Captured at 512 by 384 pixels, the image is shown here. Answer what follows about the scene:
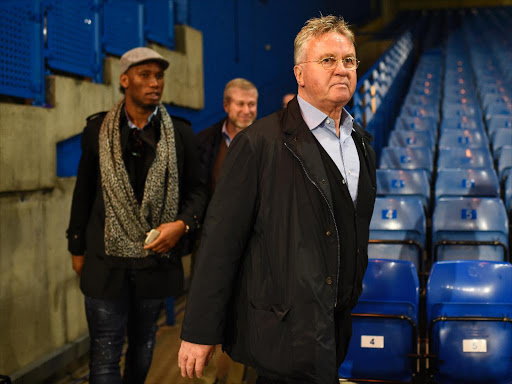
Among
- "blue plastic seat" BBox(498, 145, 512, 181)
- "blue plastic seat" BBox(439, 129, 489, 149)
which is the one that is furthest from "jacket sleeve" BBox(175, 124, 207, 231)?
"blue plastic seat" BBox(439, 129, 489, 149)

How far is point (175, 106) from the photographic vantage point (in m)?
5.65

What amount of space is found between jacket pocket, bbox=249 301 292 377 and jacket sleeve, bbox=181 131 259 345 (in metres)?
0.09

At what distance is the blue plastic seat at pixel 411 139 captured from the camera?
19.9 feet

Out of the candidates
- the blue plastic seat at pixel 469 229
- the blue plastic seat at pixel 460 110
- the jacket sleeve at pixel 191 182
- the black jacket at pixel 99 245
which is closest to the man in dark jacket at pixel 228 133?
the jacket sleeve at pixel 191 182

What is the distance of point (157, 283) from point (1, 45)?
1707 mm

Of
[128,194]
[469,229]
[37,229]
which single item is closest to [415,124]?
[469,229]

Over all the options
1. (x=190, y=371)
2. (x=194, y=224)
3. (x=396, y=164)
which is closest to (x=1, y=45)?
(x=194, y=224)

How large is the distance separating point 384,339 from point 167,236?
108 centimetres

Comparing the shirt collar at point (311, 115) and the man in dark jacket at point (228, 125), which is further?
the man in dark jacket at point (228, 125)

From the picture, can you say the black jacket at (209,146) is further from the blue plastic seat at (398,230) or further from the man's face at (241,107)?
the blue plastic seat at (398,230)

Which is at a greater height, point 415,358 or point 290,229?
point 290,229

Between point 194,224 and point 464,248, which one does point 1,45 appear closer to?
point 194,224

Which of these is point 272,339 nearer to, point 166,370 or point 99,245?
point 99,245

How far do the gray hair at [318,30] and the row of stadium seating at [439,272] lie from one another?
4.72 feet
